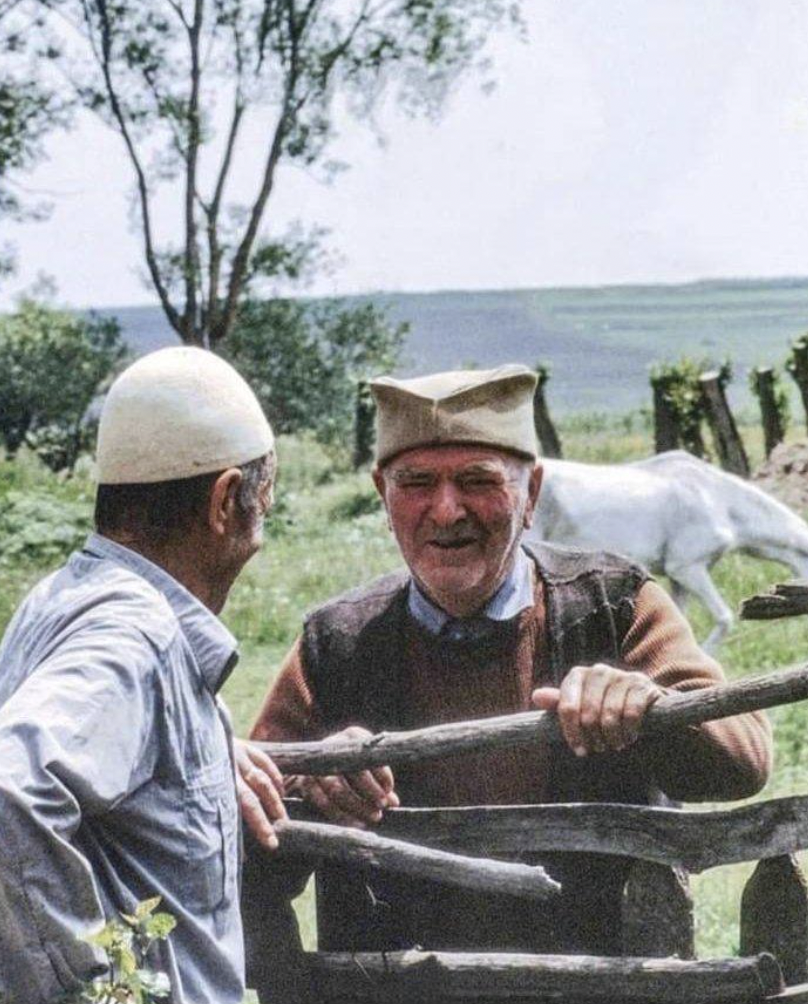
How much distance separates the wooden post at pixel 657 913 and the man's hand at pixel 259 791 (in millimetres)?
652

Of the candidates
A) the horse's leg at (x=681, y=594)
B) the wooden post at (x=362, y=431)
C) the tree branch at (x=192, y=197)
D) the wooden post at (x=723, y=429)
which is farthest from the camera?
the wooden post at (x=362, y=431)

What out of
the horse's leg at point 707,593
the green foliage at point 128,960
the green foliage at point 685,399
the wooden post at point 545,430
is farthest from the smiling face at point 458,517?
the wooden post at point 545,430

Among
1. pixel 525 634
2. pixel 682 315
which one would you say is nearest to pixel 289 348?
pixel 682 315

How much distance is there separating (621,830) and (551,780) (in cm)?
21

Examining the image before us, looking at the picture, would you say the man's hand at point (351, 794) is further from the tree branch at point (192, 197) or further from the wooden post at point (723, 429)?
the tree branch at point (192, 197)

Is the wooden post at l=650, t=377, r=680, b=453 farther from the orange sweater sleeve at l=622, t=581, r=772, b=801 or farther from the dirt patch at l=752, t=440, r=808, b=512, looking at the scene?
the orange sweater sleeve at l=622, t=581, r=772, b=801

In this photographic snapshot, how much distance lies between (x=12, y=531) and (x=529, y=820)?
13.9m

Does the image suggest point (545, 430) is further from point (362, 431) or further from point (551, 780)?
point (551, 780)

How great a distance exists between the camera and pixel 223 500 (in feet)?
9.48

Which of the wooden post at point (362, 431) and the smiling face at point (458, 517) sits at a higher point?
the smiling face at point (458, 517)

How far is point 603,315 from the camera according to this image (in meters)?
46.0

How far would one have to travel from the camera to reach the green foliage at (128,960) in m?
2.51

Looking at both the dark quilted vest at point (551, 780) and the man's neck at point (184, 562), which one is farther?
the dark quilted vest at point (551, 780)

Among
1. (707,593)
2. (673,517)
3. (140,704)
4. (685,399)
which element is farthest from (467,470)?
(685,399)
